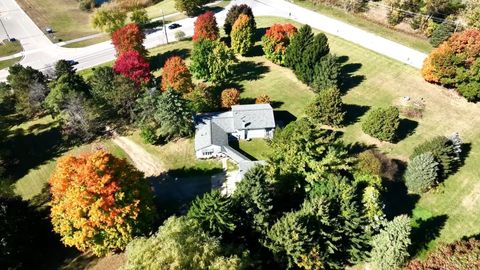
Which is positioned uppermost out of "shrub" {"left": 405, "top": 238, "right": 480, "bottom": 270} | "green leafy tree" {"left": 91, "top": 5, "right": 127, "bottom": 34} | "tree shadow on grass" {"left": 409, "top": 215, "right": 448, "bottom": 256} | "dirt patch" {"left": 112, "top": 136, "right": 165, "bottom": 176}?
"green leafy tree" {"left": 91, "top": 5, "right": 127, "bottom": 34}

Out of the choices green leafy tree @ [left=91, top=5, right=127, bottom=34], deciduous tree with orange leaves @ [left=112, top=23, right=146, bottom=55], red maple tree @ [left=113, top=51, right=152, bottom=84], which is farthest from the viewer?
green leafy tree @ [left=91, top=5, right=127, bottom=34]

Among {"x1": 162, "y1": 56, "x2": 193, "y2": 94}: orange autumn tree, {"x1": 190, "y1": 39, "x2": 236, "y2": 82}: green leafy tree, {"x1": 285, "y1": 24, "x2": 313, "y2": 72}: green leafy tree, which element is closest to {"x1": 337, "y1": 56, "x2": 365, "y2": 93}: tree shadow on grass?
{"x1": 285, "y1": 24, "x2": 313, "y2": 72}: green leafy tree

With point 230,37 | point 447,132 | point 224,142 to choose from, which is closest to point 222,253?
point 224,142

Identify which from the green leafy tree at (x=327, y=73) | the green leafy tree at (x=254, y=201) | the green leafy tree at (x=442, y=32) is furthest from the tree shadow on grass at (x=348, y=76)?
the green leafy tree at (x=254, y=201)

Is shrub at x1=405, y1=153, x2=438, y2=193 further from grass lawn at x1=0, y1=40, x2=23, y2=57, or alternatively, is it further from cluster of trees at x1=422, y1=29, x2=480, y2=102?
grass lawn at x1=0, y1=40, x2=23, y2=57

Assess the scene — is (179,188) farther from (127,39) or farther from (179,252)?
(127,39)

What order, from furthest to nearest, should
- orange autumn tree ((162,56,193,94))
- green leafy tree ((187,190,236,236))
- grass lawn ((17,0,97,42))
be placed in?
grass lawn ((17,0,97,42)), orange autumn tree ((162,56,193,94)), green leafy tree ((187,190,236,236))

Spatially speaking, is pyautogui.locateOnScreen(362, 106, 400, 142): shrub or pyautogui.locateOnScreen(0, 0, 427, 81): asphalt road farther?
pyautogui.locateOnScreen(0, 0, 427, 81): asphalt road

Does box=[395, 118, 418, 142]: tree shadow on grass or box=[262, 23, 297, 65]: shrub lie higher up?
box=[262, 23, 297, 65]: shrub
